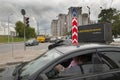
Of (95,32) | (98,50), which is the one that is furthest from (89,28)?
(98,50)

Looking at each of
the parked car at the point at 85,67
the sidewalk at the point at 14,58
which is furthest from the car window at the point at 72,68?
the sidewalk at the point at 14,58

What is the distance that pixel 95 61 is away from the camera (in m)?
4.03

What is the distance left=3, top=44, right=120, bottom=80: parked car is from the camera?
3777 mm

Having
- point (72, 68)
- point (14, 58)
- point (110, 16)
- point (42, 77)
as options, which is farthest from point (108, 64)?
point (110, 16)

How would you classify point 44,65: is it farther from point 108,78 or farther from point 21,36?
point 21,36

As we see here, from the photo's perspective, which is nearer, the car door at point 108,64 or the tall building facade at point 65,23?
the car door at point 108,64

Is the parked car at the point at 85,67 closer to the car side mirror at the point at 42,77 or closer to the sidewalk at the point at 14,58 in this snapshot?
the car side mirror at the point at 42,77

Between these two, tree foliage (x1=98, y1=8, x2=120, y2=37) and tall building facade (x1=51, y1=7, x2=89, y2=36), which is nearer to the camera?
tree foliage (x1=98, y1=8, x2=120, y2=37)


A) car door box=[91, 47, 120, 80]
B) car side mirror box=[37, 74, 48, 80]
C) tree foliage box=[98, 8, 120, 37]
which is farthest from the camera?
tree foliage box=[98, 8, 120, 37]

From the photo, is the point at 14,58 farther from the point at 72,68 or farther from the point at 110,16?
the point at 110,16

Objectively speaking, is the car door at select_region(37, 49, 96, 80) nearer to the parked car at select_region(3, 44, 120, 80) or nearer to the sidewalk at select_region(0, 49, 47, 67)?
the parked car at select_region(3, 44, 120, 80)

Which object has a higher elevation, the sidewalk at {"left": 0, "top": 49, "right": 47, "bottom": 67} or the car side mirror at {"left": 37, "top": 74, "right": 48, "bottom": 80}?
the car side mirror at {"left": 37, "top": 74, "right": 48, "bottom": 80}

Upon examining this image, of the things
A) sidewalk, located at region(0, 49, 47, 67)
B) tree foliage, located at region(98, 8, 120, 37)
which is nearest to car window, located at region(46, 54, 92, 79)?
sidewalk, located at region(0, 49, 47, 67)

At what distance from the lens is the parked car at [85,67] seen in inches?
149
